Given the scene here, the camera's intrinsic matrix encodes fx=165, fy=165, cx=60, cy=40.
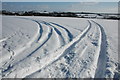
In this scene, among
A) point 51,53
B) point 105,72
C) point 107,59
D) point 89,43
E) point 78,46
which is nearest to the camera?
point 105,72

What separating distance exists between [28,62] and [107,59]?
89.1 inches

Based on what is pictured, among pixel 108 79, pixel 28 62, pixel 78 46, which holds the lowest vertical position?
pixel 108 79

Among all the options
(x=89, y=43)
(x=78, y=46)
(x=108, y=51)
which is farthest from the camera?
(x=89, y=43)

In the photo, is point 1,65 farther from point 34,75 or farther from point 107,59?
point 107,59

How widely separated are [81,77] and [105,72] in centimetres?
67

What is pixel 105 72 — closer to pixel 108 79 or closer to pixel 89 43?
pixel 108 79

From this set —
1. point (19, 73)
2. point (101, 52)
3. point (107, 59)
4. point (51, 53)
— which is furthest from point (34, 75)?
point (101, 52)

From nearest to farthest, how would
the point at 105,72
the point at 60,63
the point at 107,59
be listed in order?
the point at 105,72 < the point at 60,63 < the point at 107,59

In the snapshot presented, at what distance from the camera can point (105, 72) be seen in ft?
13.0

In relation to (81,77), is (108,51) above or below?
above

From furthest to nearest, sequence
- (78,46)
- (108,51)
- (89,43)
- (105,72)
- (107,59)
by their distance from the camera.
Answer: (89,43) < (78,46) < (108,51) < (107,59) < (105,72)

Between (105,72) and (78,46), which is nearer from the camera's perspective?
(105,72)

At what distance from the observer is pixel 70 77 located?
370cm

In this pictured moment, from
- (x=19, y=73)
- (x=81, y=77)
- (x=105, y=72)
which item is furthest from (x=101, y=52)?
(x=19, y=73)
